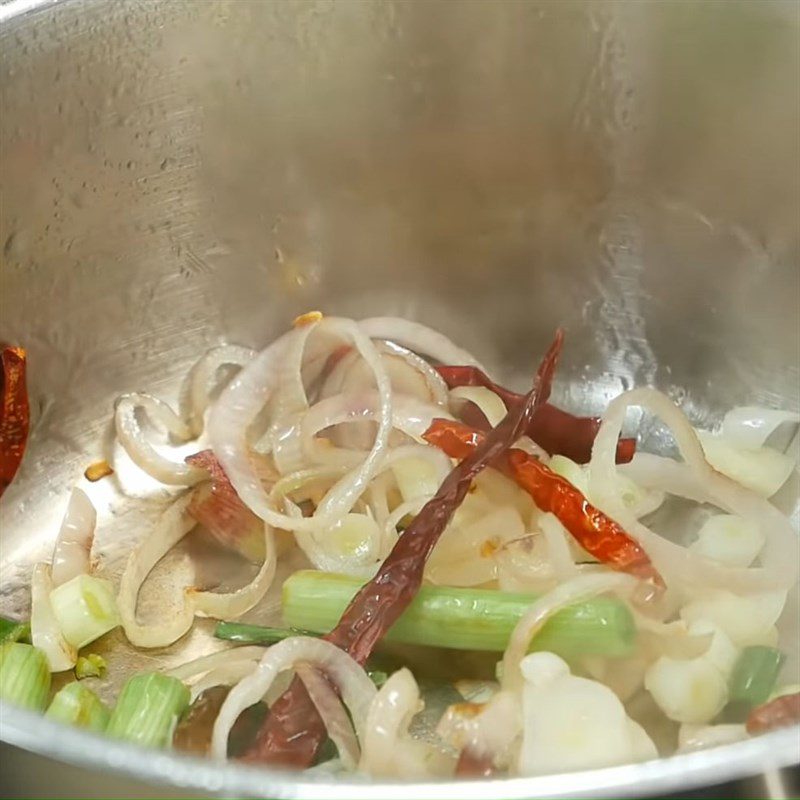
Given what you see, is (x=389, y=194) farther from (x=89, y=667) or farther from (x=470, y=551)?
(x=89, y=667)

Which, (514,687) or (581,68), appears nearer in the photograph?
(514,687)

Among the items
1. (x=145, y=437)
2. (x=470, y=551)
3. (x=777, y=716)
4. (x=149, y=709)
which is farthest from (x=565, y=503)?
(x=145, y=437)

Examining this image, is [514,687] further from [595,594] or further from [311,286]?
[311,286]

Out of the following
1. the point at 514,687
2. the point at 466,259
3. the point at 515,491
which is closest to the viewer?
the point at 514,687

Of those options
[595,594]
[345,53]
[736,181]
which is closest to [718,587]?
[595,594]

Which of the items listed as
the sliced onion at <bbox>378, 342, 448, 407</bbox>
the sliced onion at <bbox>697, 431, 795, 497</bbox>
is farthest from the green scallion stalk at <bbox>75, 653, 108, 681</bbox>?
the sliced onion at <bbox>697, 431, 795, 497</bbox>

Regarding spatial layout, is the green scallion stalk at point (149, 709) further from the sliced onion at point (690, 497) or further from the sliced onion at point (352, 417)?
the sliced onion at point (690, 497)

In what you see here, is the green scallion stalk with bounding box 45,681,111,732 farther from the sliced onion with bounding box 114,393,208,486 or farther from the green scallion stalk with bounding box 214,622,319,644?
the sliced onion with bounding box 114,393,208,486
